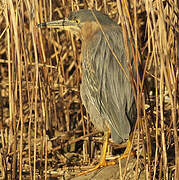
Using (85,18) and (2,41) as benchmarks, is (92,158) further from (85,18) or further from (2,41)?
(2,41)

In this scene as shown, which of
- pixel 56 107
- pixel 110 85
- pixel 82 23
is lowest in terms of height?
pixel 56 107

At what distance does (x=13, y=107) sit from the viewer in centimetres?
218

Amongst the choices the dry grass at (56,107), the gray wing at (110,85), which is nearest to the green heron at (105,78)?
the gray wing at (110,85)

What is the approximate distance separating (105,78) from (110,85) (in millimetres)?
68

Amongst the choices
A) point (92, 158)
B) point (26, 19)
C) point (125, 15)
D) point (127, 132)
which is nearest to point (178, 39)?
point (125, 15)

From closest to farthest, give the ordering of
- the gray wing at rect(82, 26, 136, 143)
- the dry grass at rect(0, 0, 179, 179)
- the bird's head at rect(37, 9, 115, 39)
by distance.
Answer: the dry grass at rect(0, 0, 179, 179) → the gray wing at rect(82, 26, 136, 143) → the bird's head at rect(37, 9, 115, 39)

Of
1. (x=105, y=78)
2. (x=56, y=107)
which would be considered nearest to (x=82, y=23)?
(x=105, y=78)

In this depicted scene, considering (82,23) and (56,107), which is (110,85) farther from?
(56,107)

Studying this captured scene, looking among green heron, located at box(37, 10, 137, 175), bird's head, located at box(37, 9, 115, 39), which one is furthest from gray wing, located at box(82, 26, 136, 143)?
bird's head, located at box(37, 9, 115, 39)

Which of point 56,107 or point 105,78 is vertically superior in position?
point 105,78

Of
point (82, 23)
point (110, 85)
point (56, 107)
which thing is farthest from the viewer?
point (56, 107)

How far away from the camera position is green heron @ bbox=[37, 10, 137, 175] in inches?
98.6

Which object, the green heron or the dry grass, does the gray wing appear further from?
the dry grass

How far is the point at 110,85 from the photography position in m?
2.56
